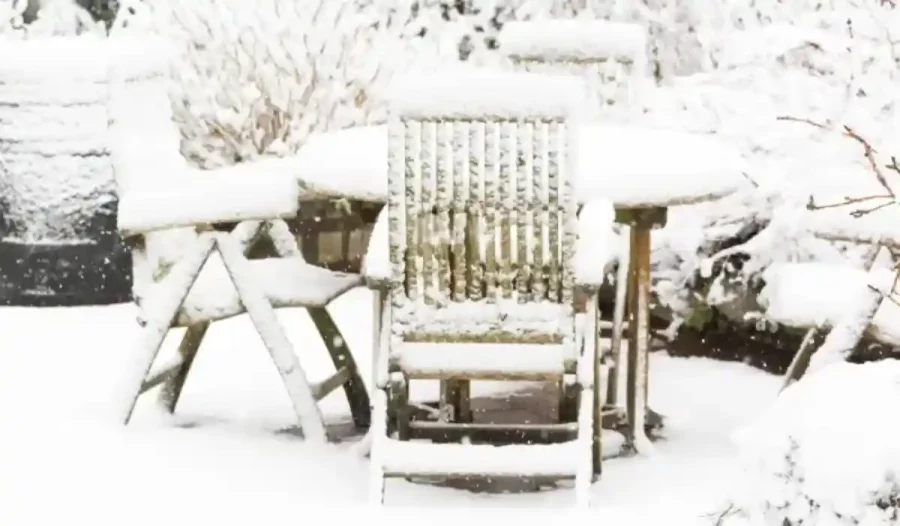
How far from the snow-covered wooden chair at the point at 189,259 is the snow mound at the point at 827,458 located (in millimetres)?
1747

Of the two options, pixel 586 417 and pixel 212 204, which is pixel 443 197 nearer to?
pixel 586 417

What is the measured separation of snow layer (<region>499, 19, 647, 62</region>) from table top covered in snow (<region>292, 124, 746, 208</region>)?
85cm

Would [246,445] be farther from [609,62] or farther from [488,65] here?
[488,65]

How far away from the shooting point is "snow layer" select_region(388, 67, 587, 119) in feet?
9.67

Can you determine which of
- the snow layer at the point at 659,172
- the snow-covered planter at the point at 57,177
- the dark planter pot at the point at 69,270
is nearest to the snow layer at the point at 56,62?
the snow-covered planter at the point at 57,177

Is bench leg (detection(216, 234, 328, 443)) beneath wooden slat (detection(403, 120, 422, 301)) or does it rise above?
beneath

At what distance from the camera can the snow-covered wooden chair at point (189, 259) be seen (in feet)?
11.7

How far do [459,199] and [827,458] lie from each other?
3.92 feet

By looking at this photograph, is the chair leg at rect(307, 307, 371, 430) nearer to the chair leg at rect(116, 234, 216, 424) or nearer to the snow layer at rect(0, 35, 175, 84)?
the chair leg at rect(116, 234, 216, 424)

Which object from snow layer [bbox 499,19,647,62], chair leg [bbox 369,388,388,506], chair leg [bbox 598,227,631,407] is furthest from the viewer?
snow layer [bbox 499,19,647,62]

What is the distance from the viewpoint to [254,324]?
Answer: 12.0 feet

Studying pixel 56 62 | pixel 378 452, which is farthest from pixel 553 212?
pixel 56 62

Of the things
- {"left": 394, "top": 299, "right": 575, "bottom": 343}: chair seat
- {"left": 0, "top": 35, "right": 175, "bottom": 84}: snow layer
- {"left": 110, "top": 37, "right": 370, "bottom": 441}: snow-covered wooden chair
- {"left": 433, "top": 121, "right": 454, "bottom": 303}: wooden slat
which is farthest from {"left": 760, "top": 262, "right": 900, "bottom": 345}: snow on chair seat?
{"left": 0, "top": 35, "right": 175, "bottom": 84}: snow layer

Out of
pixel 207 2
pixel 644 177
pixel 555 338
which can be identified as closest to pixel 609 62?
pixel 644 177
